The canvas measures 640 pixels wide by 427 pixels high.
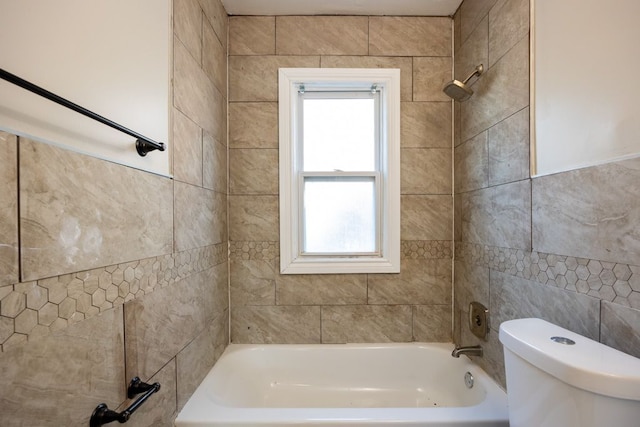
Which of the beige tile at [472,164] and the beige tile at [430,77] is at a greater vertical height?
the beige tile at [430,77]

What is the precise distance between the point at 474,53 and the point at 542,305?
1301 millimetres

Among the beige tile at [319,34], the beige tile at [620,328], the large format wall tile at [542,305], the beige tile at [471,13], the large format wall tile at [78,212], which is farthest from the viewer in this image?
the beige tile at [319,34]

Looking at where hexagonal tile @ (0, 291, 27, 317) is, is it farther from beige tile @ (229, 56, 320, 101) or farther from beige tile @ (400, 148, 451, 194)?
beige tile @ (400, 148, 451, 194)

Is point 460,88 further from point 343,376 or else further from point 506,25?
point 343,376

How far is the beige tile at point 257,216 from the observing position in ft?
5.83

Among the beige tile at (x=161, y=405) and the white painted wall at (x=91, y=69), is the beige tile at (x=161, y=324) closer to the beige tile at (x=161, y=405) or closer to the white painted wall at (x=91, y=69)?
the beige tile at (x=161, y=405)

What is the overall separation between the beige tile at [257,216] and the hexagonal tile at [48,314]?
1173 mm

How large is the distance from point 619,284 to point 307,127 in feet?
5.45

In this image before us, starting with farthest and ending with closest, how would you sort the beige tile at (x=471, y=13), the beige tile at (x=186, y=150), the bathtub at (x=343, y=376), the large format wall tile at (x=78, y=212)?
the bathtub at (x=343, y=376), the beige tile at (x=471, y=13), the beige tile at (x=186, y=150), the large format wall tile at (x=78, y=212)

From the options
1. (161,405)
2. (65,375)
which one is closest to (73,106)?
(65,375)

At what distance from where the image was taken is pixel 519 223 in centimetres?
117

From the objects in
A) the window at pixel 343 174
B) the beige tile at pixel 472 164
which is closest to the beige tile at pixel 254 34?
the window at pixel 343 174

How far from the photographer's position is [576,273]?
2.98 feet

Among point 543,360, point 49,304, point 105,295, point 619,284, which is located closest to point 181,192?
point 105,295
